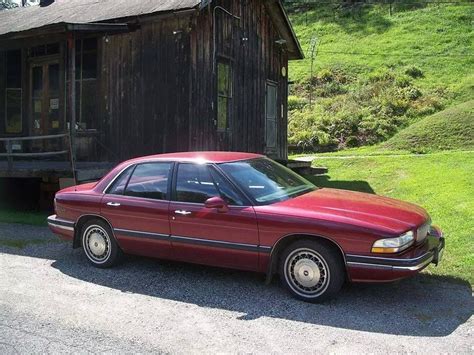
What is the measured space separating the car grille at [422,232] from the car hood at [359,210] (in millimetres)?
52

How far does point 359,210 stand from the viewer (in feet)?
17.3

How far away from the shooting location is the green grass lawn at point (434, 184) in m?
6.85

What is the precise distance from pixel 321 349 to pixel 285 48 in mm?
12449

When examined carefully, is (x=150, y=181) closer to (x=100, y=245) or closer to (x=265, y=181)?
(x=100, y=245)

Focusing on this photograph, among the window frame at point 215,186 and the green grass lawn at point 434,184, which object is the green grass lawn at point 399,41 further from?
the window frame at point 215,186

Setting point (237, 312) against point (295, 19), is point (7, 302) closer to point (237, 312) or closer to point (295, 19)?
point (237, 312)

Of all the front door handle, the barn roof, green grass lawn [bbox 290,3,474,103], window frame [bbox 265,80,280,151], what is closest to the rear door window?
the front door handle

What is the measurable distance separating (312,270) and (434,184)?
7.71m

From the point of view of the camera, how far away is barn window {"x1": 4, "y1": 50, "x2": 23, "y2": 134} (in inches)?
528

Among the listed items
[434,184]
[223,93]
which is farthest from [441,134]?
[223,93]

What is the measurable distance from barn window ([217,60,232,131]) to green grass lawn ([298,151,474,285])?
3.50m

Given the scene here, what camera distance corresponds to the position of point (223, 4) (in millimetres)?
11898

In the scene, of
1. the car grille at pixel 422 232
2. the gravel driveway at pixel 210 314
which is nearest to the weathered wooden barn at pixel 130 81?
the gravel driveway at pixel 210 314

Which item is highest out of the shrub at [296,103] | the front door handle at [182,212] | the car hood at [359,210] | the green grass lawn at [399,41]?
the green grass lawn at [399,41]
